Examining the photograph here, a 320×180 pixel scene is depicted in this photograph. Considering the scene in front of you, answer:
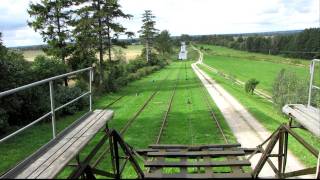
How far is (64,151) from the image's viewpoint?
19.7ft

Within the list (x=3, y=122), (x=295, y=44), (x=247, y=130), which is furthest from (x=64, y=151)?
(x=295, y=44)

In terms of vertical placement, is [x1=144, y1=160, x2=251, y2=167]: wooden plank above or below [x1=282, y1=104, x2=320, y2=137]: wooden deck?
below

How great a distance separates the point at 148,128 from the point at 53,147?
1170cm

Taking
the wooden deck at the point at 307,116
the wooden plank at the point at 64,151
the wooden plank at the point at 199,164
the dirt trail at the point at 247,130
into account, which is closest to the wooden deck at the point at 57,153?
the wooden plank at the point at 64,151

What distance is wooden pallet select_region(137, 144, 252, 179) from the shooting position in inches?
277

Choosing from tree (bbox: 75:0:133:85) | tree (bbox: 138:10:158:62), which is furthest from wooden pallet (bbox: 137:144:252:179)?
tree (bbox: 138:10:158:62)

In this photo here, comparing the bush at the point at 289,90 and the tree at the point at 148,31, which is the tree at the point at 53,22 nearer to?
the bush at the point at 289,90

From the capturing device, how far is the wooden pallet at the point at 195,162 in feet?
23.1

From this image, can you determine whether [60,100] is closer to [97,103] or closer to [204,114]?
[97,103]

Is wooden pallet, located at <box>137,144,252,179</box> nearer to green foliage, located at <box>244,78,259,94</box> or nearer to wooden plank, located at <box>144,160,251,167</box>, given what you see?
wooden plank, located at <box>144,160,251,167</box>

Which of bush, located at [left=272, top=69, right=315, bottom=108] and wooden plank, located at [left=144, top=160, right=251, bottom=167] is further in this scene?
bush, located at [left=272, top=69, right=315, bottom=108]

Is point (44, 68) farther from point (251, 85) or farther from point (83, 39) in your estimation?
point (251, 85)

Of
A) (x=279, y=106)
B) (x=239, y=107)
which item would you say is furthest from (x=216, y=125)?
(x=279, y=106)

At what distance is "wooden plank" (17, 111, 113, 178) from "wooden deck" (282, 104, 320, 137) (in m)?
4.01
